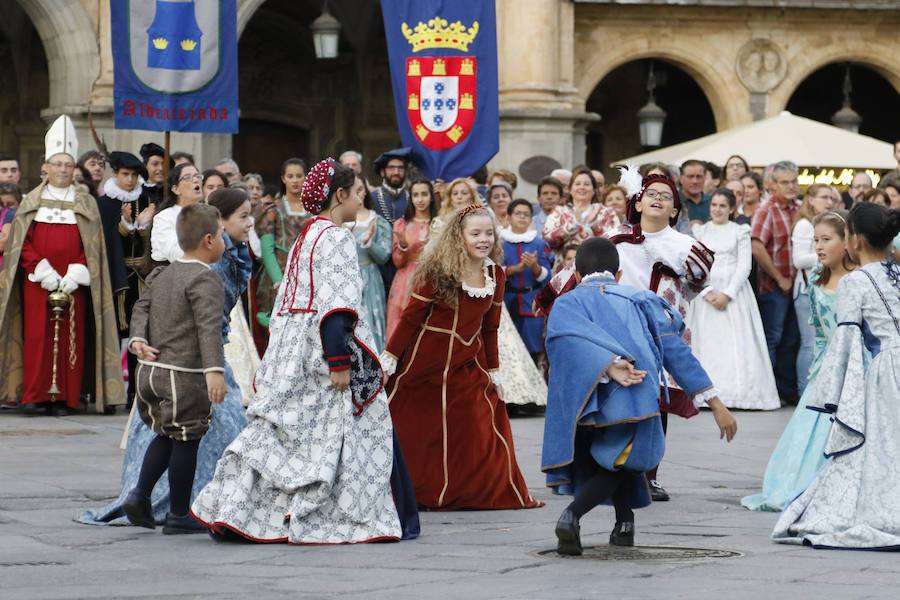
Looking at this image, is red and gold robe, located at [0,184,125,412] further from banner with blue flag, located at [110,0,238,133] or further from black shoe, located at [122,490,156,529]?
black shoe, located at [122,490,156,529]

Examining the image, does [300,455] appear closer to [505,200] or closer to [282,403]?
[282,403]

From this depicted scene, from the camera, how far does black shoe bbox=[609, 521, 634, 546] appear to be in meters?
7.64

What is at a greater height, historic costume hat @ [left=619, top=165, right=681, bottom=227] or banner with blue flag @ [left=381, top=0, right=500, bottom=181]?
banner with blue flag @ [left=381, top=0, right=500, bottom=181]

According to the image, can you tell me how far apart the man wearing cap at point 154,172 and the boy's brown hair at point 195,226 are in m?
5.72

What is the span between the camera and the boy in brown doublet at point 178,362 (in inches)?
309

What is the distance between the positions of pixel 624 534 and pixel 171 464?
1855 mm

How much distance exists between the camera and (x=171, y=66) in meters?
12.2

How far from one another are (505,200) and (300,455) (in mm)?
7762

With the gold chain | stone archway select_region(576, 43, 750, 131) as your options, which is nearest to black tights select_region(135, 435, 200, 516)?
the gold chain

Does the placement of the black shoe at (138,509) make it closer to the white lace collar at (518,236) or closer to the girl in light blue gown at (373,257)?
the girl in light blue gown at (373,257)

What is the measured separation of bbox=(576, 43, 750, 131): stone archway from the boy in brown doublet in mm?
16724

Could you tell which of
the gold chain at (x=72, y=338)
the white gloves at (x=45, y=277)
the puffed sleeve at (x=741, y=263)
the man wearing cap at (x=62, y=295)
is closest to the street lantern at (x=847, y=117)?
the puffed sleeve at (x=741, y=263)

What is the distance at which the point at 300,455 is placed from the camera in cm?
784

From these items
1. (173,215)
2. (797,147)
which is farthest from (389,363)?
(797,147)
